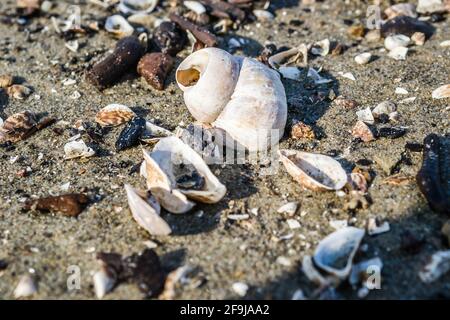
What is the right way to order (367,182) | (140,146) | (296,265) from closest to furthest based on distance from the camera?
(296,265)
(367,182)
(140,146)

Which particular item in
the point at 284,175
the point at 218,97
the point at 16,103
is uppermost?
the point at 218,97

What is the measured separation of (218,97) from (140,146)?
27.4 inches

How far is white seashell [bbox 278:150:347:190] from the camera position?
3511mm

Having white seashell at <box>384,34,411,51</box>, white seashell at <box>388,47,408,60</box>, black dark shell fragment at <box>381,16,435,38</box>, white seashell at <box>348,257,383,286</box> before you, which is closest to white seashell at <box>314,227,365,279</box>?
white seashell at <box>348,257,383,286</box>

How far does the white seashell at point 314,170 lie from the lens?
3511 millimetres

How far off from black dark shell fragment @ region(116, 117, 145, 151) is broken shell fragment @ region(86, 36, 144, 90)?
68 centimetres

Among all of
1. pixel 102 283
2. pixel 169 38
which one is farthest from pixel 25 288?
pixel 169 38

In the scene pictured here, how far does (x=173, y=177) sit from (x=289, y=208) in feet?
2.44

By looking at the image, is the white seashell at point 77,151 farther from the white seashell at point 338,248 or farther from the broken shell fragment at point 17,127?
the white seashell at point 338,248

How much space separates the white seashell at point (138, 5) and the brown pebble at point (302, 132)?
2269mm

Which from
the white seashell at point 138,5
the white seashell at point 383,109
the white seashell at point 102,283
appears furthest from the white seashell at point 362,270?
the white seashell at point 138,5

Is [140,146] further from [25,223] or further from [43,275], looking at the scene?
[43,275]
